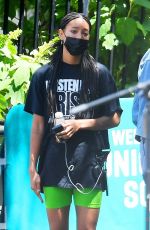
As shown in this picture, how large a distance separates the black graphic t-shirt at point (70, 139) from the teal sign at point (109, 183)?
0.68m

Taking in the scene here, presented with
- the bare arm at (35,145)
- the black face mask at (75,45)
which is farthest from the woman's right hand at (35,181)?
the black face mask at (75,45)

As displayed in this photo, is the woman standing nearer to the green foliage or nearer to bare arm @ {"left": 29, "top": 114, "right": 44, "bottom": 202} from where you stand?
bare arm @ {"left": 29, "top": 114, "right": 44, "bottom": 202}

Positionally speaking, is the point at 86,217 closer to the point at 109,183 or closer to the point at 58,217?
the point at 58,217

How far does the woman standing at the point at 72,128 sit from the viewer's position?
462cm

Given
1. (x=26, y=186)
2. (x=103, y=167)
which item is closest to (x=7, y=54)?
(x=26, y=186)

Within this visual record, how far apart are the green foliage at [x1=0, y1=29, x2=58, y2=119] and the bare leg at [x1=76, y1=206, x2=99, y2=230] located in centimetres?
124

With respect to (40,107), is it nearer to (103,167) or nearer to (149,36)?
(103,167)

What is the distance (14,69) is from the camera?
5637 millimetres

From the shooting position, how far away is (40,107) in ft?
15.6

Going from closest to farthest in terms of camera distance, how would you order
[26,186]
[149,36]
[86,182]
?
[86,182]
[26,186]
[149,36]

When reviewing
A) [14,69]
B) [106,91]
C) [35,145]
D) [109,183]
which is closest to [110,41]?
[14,69]

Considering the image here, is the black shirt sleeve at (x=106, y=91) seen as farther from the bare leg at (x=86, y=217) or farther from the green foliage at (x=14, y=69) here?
the green foliage at (x=14, y=69)

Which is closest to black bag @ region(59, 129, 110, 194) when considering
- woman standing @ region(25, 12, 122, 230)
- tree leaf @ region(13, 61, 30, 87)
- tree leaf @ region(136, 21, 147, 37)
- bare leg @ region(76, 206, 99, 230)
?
woman standing @ region(25, 12, 122, 230)

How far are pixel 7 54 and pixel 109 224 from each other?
1.50m
